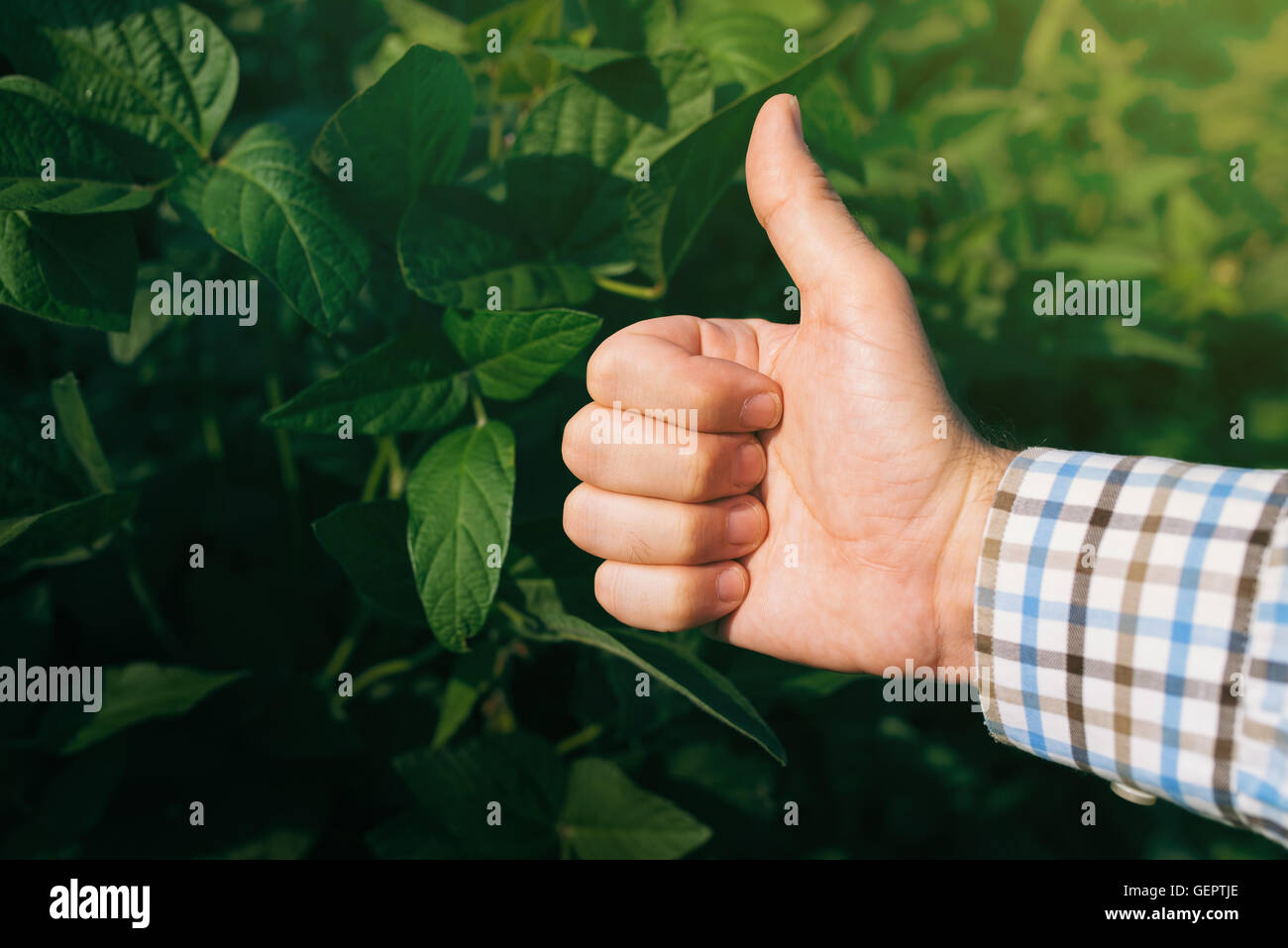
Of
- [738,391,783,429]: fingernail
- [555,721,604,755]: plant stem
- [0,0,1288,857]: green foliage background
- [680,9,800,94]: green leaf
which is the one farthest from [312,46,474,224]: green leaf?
[555,721,604,755]: plant stem

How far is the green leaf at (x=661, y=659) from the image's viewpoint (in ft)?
2.00

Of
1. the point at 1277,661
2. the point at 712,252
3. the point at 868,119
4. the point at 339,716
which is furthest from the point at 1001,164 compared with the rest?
the point at 339,716

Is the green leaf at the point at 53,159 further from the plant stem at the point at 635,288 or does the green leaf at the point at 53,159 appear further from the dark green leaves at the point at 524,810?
the dark green leaves at the point at 524,810

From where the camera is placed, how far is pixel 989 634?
80 cm

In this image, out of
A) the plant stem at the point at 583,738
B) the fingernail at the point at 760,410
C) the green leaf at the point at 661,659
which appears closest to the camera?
the green leaf at the point at 661,659

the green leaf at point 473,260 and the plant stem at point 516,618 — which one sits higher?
the green leaf at point 473,260

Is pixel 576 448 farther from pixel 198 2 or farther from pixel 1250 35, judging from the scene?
pixel 1250 35

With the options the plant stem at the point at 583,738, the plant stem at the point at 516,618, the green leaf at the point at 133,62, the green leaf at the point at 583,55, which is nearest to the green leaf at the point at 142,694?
the plant stem at the point at 516,618

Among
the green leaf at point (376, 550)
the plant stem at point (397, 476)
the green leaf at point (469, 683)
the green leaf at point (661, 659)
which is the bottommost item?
the green leaf at point (469, 683)

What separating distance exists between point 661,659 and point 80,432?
1.76ft

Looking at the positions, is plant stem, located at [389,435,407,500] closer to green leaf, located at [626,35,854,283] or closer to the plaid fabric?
green leaf, located at [626,35,854,283]

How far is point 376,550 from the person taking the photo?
0.71 metres

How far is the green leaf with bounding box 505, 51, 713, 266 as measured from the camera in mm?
733

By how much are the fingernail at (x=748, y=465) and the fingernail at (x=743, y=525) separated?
0.03 m
